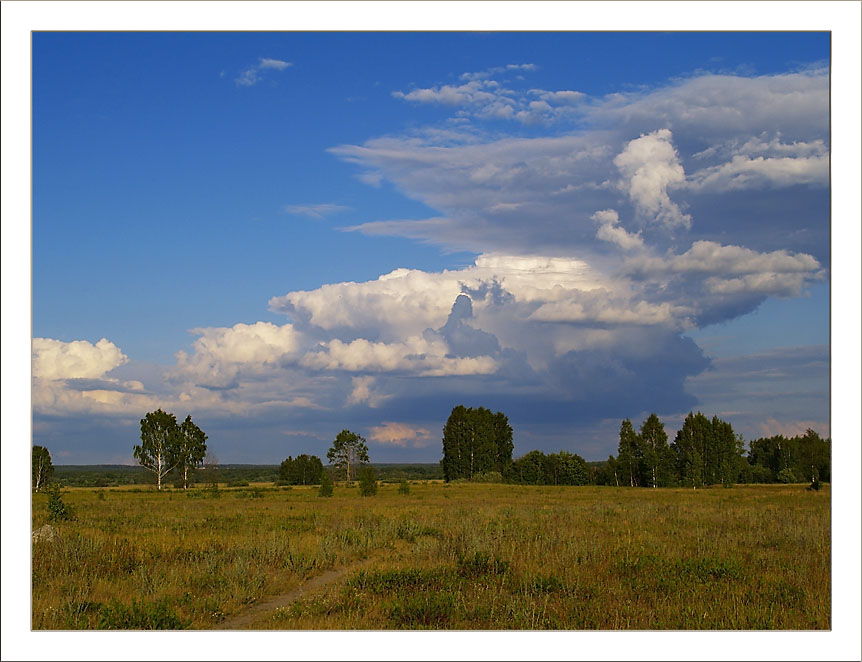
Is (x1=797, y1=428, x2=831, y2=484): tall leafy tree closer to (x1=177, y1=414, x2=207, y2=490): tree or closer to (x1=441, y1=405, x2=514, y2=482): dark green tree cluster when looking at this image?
(x1=441, y1=405, x2=514, y2=482): dark green tree cluster

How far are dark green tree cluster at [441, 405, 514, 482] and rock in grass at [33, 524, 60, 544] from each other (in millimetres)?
41495

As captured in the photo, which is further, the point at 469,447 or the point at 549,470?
the point at 469,447

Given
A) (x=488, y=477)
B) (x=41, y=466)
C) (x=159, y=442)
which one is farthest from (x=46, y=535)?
(x=488, y=477)

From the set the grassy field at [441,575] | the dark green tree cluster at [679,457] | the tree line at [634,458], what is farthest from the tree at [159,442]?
the dark green tree cluster at [679,457]

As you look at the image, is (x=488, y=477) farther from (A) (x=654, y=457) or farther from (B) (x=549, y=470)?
(A) (x=654, y=457)

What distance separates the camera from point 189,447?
4466cm

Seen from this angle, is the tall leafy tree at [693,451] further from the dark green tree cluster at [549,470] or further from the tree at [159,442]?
the tree at [159,442]

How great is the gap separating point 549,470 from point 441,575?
43319mm

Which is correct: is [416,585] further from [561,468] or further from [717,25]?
[561,468]

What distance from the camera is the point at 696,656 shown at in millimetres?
9141

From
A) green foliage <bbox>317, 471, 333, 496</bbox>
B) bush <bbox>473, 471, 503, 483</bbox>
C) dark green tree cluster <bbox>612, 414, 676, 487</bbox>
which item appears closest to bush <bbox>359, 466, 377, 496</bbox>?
green foliage <bbox>317, 471, 333, 496</bbox>

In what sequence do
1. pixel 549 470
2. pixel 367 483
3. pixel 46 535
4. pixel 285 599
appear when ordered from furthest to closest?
pixel 549 470 → pixel 367 483 → pixel 46 535 → pixel 285 599

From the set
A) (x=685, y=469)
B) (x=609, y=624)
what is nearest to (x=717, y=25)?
(x=609, y=624)

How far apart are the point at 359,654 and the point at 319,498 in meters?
23.8
